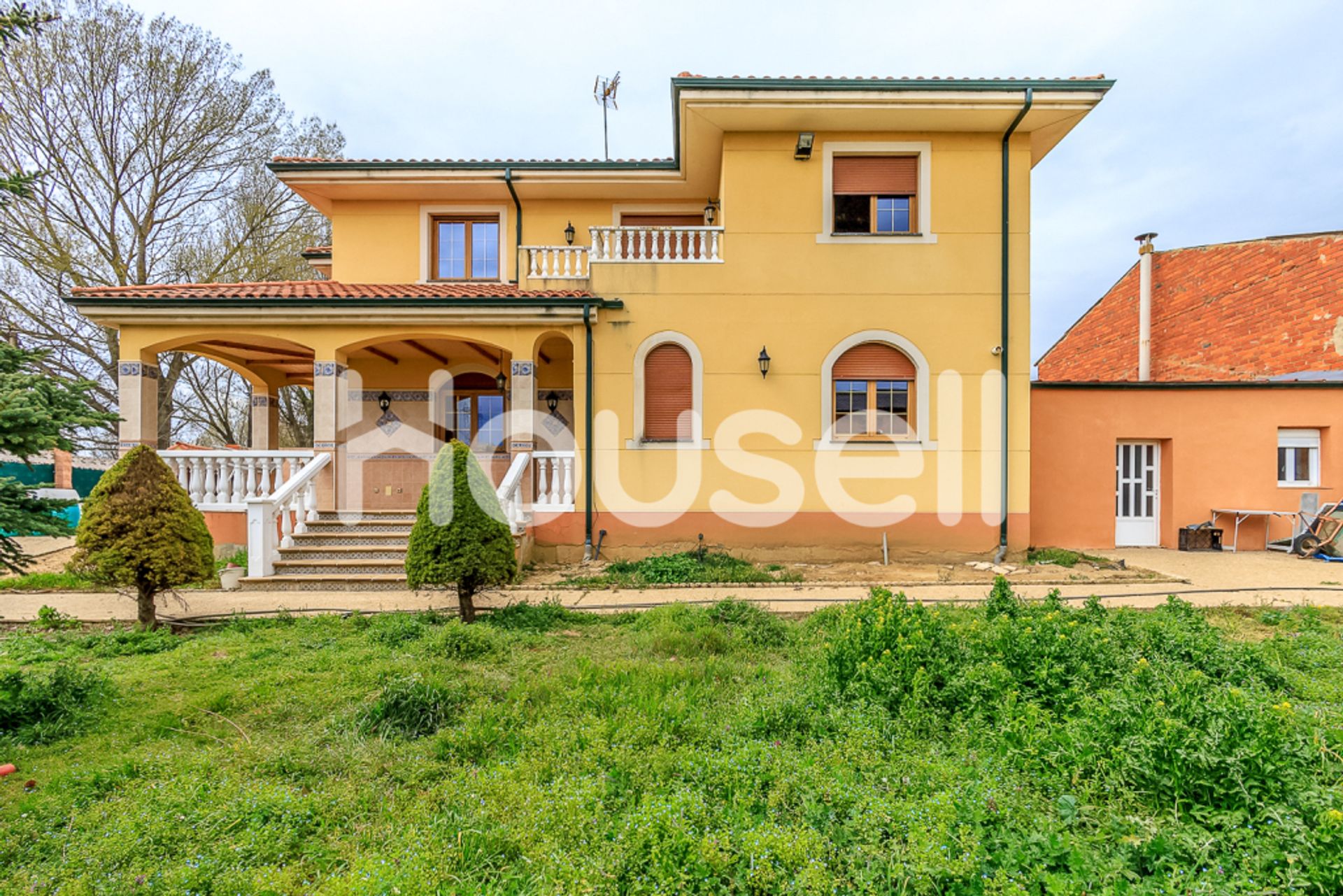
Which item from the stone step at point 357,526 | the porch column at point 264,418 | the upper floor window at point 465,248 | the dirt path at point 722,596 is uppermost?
the upper floor window at point 465,248

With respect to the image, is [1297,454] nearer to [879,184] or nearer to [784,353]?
[879,184]

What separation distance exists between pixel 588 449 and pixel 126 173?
54.6ft

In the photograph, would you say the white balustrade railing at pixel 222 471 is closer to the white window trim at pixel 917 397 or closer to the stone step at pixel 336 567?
the stone step at pixel 336 567

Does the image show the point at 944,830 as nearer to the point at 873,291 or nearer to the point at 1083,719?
the point at 1083,719

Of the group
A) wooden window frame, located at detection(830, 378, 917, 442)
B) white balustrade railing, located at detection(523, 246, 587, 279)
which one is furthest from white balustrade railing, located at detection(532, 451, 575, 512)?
wooden window frame, located at detection(830, 378, 917, 442)

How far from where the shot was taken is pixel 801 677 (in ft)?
14.8

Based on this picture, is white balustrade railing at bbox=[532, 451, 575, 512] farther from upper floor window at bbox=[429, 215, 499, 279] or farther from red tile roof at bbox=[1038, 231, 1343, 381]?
red tile roof at bbox=[1038, 231, 1343, 381]

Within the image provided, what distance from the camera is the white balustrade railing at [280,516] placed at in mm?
8164

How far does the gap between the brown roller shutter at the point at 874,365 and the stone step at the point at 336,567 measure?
7.55 m

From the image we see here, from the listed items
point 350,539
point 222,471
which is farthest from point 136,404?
point 350,539

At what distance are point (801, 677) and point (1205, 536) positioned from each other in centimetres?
1092

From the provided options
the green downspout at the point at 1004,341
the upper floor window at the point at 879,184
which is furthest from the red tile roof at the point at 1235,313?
the upper floor window at the point at 879,184

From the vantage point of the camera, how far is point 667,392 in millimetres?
10148

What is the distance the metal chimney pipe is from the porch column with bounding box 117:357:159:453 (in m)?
22.4
